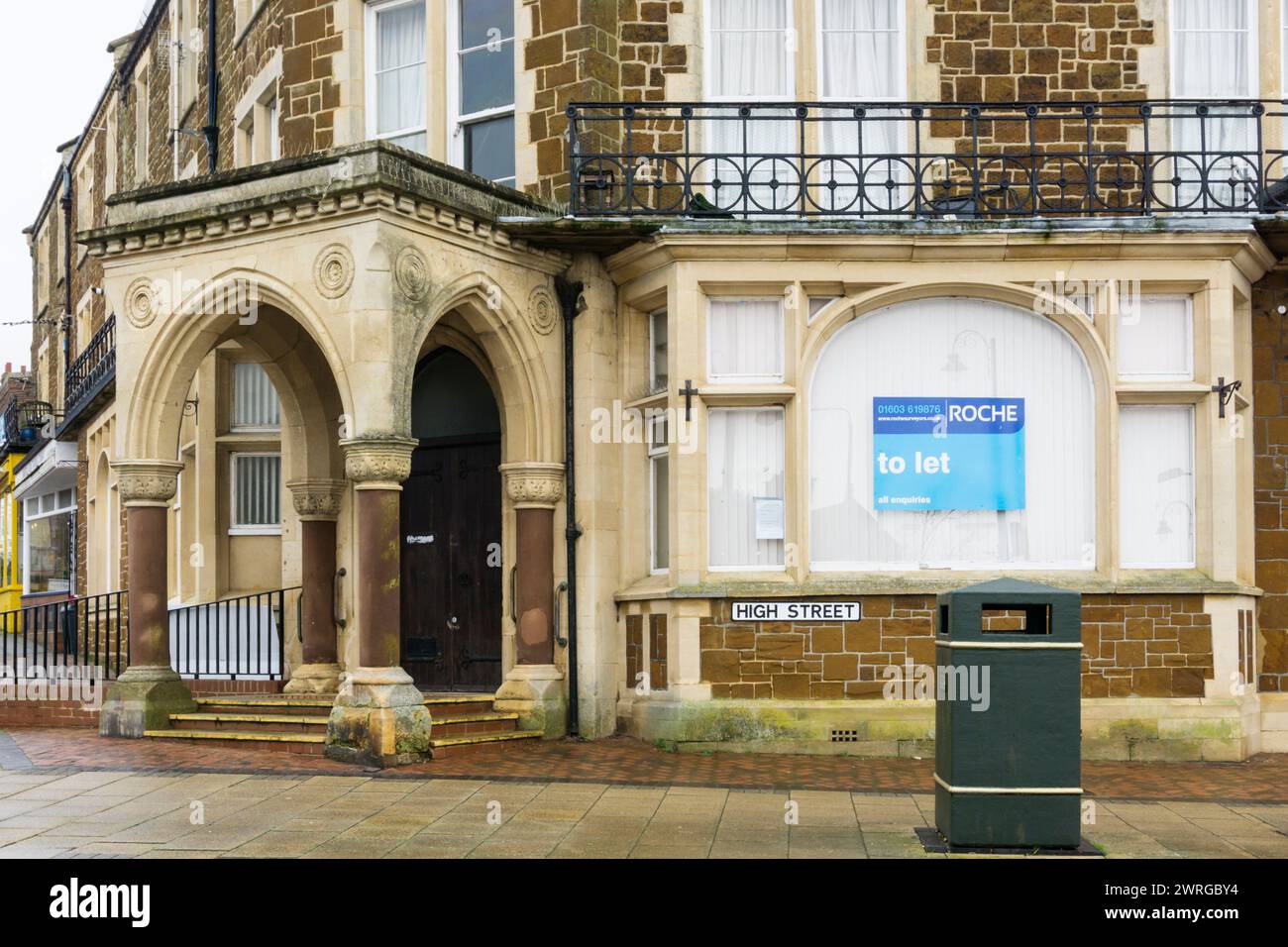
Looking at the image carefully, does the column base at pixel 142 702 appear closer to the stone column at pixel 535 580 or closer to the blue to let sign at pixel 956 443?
the stone column at pixel 535 580

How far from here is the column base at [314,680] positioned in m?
15.1

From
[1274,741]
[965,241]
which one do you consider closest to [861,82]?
[965,241]

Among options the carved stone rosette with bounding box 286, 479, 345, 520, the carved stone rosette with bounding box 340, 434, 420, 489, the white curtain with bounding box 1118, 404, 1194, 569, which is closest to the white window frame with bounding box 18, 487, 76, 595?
the carved stone rosette with bounding box 286, 479, 345, 520

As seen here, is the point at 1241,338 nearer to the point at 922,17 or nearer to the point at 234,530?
the point at 922,17

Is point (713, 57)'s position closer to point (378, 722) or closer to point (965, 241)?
point (965, 241)

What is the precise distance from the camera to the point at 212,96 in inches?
758

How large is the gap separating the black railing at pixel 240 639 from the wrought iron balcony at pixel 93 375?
5.84 meters

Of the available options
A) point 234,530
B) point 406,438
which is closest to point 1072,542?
point 406,438

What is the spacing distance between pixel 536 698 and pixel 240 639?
437 cm

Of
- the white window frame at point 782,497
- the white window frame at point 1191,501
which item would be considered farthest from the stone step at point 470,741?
the white window frame at point 1191,501

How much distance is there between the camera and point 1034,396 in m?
13.6

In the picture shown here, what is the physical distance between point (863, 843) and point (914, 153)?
6943mm

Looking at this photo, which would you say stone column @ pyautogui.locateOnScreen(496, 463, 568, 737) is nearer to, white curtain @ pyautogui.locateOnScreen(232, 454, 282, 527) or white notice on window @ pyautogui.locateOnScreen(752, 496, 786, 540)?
white notice on window @ pyautogui.locateOnScreen(752, 496, 786, 540)

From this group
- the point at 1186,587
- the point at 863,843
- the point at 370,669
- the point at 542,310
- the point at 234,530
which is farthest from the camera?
the point at 234,530
